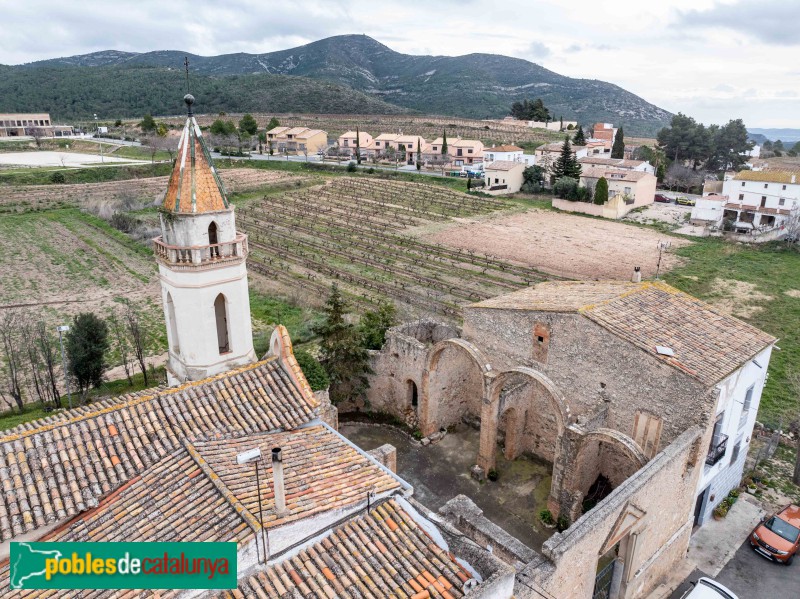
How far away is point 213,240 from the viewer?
14.1 metres

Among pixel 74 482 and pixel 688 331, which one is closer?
pixel 74 482

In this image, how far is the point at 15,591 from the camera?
8047mm

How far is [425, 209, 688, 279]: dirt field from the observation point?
46281 mm

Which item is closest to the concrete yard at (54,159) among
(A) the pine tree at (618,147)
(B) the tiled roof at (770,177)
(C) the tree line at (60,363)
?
(C) the tree line at (60,363)

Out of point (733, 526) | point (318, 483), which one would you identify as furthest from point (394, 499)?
point (733, 526)

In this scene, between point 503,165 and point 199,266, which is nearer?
point 199,266

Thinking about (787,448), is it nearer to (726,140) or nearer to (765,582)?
(765,582)

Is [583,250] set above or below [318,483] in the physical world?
below

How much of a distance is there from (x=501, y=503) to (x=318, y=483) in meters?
10.1

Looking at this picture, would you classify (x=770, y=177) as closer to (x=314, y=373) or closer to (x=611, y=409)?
(x=611, y=409)

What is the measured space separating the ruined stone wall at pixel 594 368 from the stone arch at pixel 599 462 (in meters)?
0.98

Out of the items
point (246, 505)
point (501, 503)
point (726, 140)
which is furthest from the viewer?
point (726, 140)

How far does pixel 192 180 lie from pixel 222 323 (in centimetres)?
415

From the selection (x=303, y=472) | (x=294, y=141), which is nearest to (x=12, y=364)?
(x=303, y=472)
